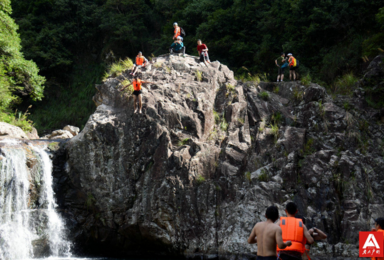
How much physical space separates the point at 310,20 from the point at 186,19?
9.16 m

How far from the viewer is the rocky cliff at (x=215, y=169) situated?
12.0 meters

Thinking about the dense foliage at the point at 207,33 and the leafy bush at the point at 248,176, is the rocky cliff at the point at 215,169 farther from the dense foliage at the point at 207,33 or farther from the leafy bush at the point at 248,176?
the dense foliage at the point at 207,33

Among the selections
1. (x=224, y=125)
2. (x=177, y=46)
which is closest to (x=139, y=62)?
(x=177, y=46)

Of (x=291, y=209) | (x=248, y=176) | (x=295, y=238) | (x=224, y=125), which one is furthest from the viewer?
(x=224, y=125)

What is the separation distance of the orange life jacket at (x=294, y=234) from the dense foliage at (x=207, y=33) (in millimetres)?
12379

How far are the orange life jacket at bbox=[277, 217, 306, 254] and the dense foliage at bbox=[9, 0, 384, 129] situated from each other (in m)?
12.4

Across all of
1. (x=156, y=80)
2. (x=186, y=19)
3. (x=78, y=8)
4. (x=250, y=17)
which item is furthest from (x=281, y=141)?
(x=78, y=8)

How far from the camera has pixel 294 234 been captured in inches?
199

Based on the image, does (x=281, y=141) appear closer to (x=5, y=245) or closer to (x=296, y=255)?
(x=296, y=255)

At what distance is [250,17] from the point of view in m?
23.0

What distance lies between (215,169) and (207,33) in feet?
40.6

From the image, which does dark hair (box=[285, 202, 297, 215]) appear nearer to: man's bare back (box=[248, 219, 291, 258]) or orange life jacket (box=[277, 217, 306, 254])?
orange life jacket (box=[277, 217, 306, 254])

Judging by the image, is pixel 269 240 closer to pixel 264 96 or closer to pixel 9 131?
pixel 264 96

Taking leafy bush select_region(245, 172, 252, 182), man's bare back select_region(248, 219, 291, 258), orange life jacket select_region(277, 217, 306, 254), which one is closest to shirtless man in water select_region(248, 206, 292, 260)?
man's bare back select_region(248, 219, 291, 258)
